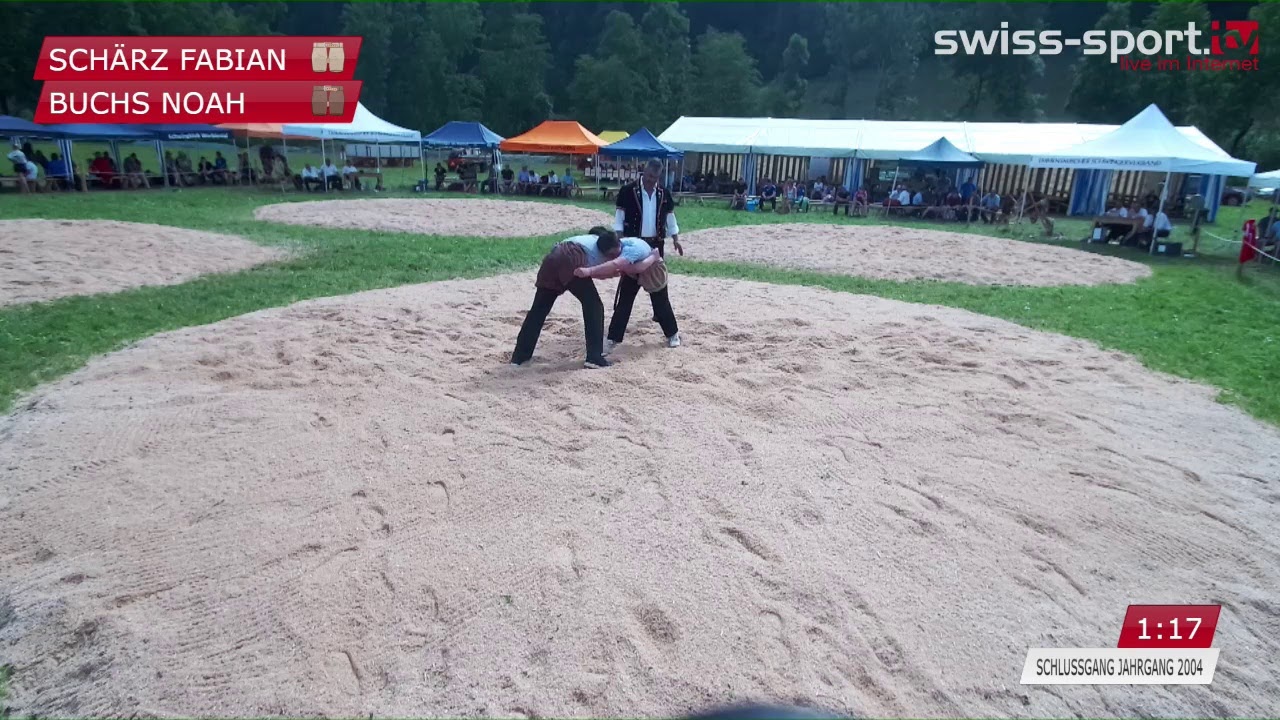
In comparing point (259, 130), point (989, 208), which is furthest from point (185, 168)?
point (989, 208)

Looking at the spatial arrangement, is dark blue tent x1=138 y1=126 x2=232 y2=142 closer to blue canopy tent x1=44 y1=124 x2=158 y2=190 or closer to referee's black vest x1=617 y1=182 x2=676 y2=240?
blue canopy tent x1=44 y1=124 x2=158 y2=190

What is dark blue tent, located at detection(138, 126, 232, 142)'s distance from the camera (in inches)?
850

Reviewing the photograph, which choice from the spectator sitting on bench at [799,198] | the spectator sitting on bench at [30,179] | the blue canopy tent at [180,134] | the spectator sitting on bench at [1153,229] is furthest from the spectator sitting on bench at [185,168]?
the spectator sitting on bench at [1153,229]

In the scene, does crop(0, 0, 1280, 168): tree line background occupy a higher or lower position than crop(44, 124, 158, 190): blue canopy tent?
higher

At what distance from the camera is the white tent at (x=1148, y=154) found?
572 inches

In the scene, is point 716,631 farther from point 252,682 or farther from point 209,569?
point 209,569

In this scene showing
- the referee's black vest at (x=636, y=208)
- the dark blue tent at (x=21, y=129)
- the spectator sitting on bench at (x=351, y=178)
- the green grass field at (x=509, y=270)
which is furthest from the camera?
the spectator sitting on bench at (x=351, y=178)

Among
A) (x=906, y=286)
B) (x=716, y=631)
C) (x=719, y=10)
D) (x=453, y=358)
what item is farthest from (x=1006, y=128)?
(x=719, y=10)

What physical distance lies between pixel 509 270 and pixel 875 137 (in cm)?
1733

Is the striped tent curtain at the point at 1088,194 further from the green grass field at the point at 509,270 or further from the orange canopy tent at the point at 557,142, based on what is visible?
the orange canopy tent at the point at 557,142

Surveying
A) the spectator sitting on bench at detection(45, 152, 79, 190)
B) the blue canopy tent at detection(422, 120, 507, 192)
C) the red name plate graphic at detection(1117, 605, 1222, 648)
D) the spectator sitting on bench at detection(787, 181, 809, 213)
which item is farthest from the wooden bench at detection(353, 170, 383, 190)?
the red name plate graphic at detection(1117, 605, 1222, 648)

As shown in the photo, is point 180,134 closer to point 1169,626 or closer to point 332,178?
point 332,178

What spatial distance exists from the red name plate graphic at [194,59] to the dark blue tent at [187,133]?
1.39 meters

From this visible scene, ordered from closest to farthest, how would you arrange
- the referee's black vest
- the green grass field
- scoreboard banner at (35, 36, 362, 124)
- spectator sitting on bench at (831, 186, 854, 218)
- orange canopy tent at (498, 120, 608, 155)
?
1. the green grass field
2. the referee's black vest
3. scoreboard banner at (35, 36, 362, 124)
4. spectator sitting on bench at (831, 186, 854, 218)
5. orange canopy tent at (498, 120, 608, 155)
